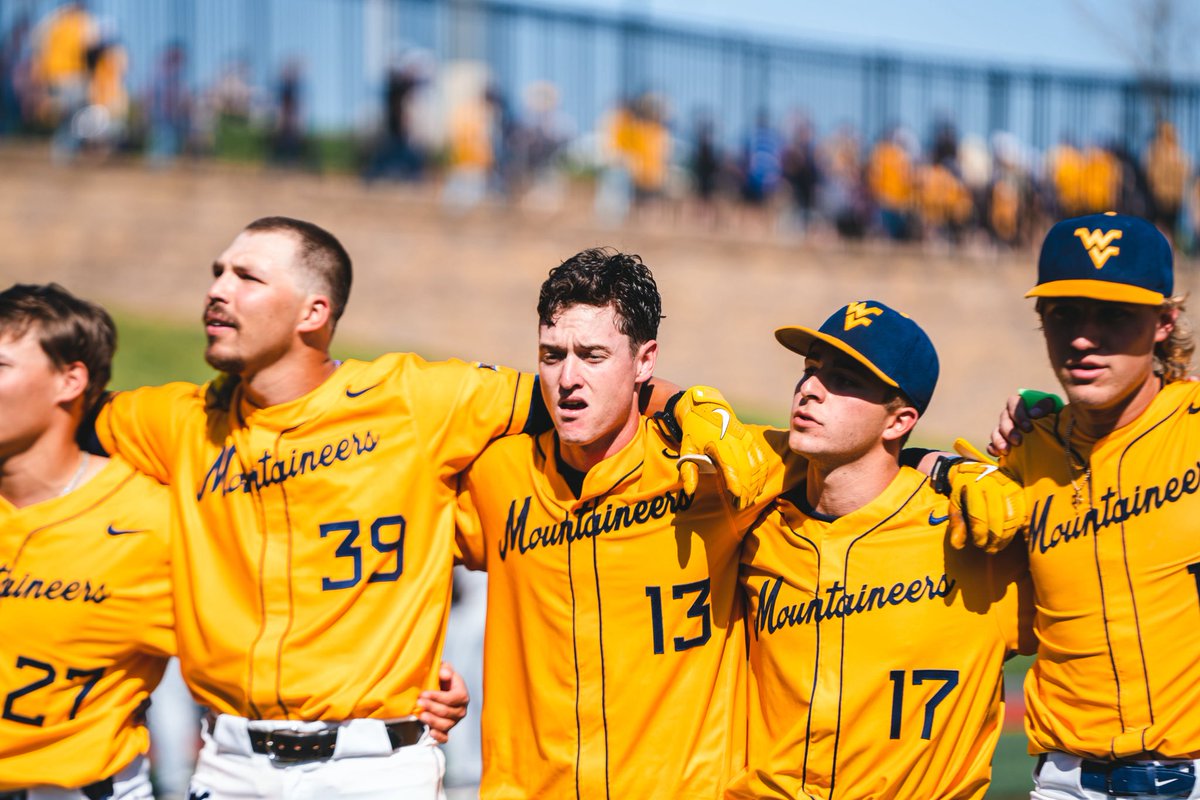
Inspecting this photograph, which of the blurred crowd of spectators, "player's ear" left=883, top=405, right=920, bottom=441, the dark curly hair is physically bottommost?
"player's ear" left=883, top=405, right=920, bottom=441

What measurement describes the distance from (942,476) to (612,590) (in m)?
1.01

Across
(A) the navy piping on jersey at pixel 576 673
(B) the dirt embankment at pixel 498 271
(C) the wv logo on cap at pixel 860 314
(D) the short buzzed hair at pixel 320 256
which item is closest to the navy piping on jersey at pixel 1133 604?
(C) the wv logo on cap at pixel 860 314

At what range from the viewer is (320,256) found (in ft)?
13.0

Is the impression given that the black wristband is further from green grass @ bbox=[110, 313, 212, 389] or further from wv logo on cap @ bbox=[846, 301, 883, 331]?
green grass @ bbox=[110, 313, 212, 389]

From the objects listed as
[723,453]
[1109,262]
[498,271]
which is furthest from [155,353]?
[1109,262]

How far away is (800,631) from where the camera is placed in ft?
11.8

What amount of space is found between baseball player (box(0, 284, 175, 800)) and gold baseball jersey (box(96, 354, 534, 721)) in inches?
6.1

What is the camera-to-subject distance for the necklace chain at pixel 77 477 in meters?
3.99

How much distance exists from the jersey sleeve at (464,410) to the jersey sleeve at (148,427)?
0.76 m

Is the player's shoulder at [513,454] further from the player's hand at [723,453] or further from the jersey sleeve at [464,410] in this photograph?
the player's hand at [723,453]

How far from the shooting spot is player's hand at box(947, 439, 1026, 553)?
336 cm

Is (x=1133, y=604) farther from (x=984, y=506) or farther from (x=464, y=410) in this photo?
(x=464, y=410)

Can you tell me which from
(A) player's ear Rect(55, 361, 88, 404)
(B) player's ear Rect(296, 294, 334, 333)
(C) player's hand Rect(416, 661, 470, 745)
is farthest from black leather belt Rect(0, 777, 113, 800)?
(B) player's ear Rect(296, 294, 334, 333)

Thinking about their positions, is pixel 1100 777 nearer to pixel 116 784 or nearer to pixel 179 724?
pixel 116 784
